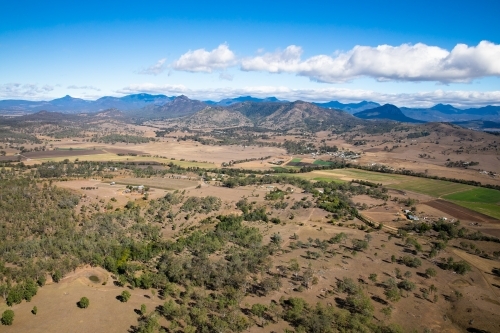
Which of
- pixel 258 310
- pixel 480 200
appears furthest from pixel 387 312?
pixel 480 200

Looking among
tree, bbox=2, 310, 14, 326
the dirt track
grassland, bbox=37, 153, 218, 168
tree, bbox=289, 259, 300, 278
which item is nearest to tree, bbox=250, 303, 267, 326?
tree, bbox=289, 259, 300, 278

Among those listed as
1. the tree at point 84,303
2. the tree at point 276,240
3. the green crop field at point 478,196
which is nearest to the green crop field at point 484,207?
the green crop field at point 478,196

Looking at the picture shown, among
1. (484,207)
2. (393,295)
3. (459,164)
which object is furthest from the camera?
(459,164)

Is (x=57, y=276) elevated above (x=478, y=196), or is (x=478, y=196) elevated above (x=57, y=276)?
(x=478, y=196)

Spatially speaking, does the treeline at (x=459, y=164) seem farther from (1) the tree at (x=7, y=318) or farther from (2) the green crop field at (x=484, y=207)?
(1) the tree at (x=7, y=318)

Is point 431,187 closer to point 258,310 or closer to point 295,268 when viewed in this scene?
point 295,268

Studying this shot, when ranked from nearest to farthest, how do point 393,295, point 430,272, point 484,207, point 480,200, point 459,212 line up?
point 393,295 < point 430,272 < point 459,212 < point 484,207 < point 480,200

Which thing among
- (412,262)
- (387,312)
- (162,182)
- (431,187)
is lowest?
(387,312)
